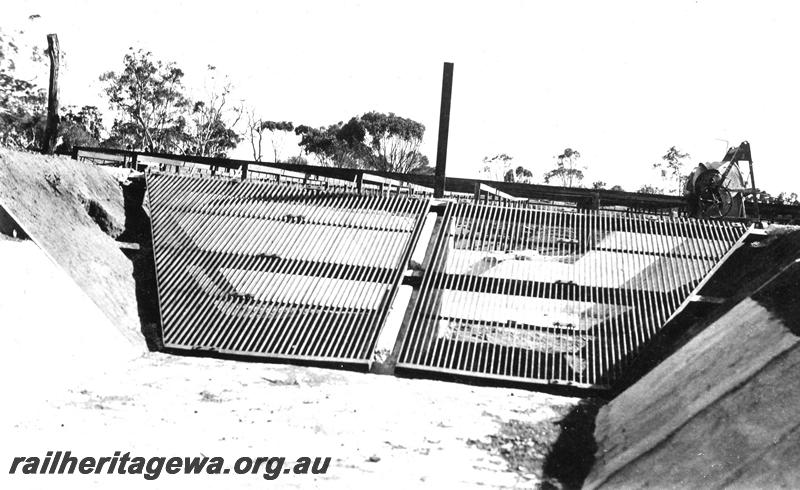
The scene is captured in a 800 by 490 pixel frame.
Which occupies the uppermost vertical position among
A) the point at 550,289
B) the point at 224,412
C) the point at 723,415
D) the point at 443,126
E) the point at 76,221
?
the point at 443,126

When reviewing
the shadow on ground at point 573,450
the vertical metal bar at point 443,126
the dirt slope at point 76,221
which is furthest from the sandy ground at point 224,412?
the vertical metal bar at point 443,126

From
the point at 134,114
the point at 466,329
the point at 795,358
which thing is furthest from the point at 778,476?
the point at 134,114

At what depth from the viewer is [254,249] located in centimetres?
726

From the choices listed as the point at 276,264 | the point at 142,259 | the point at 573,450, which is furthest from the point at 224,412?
the point at 142,259

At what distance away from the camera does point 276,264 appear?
7.02 m

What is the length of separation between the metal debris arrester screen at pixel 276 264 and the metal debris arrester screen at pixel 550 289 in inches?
20.5

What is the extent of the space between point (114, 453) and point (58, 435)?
456 mm

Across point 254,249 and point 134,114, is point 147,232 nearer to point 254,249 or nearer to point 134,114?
point 254,249

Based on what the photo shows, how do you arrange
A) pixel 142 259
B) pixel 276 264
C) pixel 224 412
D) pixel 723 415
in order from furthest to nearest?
pixel 142 259
pixel 276 264
pixel 224 412
pixel 723 415

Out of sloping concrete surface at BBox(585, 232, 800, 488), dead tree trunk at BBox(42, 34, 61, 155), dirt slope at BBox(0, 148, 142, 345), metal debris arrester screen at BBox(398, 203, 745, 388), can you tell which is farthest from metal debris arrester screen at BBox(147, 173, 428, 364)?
dead tree trunk at BBox(42, 34, 61, 155)

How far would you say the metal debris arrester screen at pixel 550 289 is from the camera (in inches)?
230

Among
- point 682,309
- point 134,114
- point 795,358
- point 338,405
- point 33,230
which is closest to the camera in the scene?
point 795,358

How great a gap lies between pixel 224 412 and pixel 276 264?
8.76 feet

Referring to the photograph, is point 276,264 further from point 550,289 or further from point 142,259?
point 550,289
